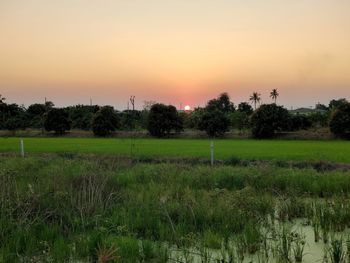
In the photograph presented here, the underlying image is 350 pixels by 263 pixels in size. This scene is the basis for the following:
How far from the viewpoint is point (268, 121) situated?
147 ft

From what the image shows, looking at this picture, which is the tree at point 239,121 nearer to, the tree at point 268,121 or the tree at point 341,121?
the tree at point 268,121

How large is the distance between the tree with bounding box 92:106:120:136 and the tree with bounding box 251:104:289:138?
17379mm

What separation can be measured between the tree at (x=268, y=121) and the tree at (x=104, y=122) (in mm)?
17379

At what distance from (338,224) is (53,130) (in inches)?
2064

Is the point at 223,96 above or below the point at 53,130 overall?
above

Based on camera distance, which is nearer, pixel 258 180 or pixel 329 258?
pixel 329 258

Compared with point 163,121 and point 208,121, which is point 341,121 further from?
point 163,121

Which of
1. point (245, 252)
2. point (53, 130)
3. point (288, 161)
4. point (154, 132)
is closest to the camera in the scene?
point (245, 252)

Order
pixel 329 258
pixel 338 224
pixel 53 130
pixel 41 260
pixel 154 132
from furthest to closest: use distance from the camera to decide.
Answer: pixel 53 130 < pixel 154 132 < pixel 338 224 < pixel 329 258 < pixel 41 260

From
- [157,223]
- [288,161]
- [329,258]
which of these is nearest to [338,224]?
[329,258]

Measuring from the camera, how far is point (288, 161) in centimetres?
1966

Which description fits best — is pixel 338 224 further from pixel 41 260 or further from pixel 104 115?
pixel 104 115

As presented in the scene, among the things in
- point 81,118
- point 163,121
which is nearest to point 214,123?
point 163,121

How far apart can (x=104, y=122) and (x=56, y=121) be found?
777 centimetres
